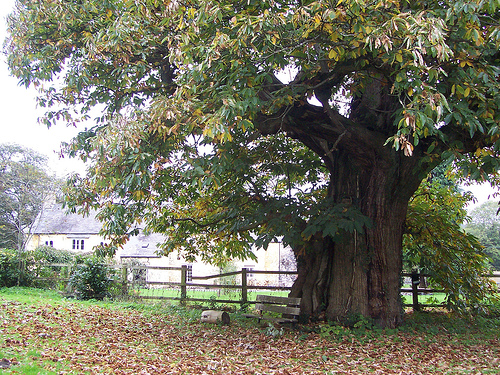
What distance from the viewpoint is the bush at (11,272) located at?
1580 cm

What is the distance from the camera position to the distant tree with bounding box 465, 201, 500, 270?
36.7m

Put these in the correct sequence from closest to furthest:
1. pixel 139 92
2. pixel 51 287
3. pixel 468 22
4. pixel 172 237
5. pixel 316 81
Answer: pixel 468 22 → pixel 316 81 → pixel 139 92 → pixel 172 237 → pixel 51 287

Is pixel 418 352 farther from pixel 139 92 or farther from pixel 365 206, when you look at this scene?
pixel 139 92

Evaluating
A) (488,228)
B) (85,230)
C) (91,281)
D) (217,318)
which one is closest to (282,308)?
(217,318)

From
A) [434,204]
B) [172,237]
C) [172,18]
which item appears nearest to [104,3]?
[172,18]

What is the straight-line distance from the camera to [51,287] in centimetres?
1627

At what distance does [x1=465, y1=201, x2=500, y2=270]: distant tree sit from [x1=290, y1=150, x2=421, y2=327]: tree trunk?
2719 centimetres

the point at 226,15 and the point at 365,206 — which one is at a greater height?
the point at 226,15

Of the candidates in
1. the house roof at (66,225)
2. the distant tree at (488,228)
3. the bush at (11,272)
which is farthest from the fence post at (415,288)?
the house roof at (66,225)

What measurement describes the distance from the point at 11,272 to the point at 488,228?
4055cm

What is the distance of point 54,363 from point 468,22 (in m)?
7.87

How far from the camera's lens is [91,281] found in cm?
1416

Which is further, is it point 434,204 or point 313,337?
point 434,204

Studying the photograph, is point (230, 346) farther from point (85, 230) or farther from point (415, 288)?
point (85, 230)
